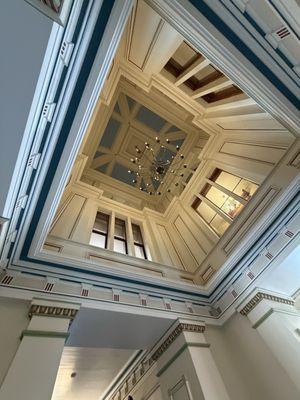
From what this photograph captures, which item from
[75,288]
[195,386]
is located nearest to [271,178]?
[195,386]

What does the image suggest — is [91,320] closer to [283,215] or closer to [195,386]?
[195,386]

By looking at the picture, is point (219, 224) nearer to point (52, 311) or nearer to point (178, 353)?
point (178, 353)

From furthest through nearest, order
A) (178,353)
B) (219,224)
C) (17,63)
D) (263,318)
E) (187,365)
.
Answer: (219,224), (263,318), (178,353), (187,365), (17,63)

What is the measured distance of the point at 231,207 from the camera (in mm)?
5262

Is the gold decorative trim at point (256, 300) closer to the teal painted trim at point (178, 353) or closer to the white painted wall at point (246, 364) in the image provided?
the white painted wall at point (246, 364)

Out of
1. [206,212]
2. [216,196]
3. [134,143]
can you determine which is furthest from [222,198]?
[134,143]

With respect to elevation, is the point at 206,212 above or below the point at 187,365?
above

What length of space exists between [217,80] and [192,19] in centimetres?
319

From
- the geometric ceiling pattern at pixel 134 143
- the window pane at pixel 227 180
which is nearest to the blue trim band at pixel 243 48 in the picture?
the window pane at pixel 227 180

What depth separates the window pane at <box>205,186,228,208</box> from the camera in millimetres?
5668

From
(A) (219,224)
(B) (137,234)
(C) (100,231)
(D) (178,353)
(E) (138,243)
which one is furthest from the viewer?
(B) (137,234)

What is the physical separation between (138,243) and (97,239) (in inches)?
48.9

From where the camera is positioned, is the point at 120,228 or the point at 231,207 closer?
the point at 231,207

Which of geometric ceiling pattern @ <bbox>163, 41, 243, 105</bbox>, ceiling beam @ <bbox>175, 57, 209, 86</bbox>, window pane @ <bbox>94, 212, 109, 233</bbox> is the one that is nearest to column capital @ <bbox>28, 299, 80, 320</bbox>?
window pane @ <bbox>94, 212, 109, 233</bbox>
